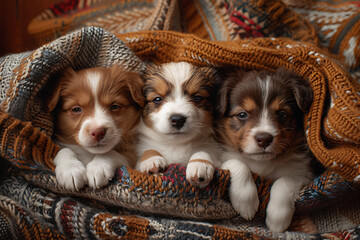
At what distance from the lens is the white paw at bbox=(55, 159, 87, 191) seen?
5.38 feet

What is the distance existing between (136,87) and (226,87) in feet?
1.92

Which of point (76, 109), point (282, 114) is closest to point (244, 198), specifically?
point (282, 114)

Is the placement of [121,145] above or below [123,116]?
below

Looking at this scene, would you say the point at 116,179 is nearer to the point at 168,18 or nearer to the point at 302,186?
the point at 302,186

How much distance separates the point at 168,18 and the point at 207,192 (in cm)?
153

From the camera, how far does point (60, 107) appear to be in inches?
81.4

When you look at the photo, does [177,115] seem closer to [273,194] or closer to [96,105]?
[96,105]

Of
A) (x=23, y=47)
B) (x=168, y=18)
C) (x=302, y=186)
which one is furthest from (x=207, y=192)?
(x=23, y=47)

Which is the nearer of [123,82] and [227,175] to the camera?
[227,175]

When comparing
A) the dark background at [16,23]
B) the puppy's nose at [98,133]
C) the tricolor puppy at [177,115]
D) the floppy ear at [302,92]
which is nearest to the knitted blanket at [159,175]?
the floppy ear at [302,92]

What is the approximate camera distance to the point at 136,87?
2064 mm

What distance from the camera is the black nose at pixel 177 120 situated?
1900 mm

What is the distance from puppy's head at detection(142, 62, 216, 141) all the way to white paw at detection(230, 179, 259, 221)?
443 mm

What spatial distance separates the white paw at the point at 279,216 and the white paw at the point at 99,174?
904mm
